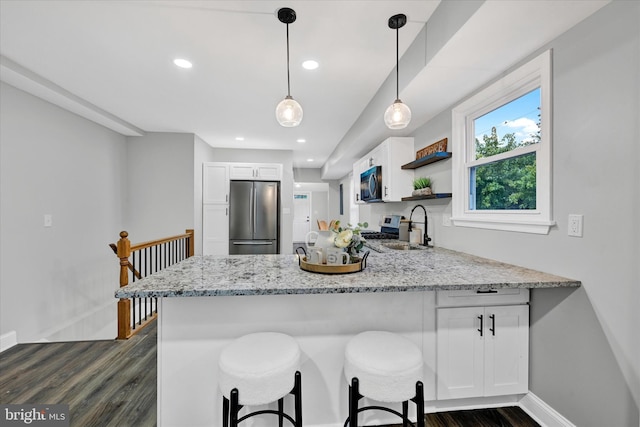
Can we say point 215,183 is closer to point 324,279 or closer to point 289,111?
point 289,111

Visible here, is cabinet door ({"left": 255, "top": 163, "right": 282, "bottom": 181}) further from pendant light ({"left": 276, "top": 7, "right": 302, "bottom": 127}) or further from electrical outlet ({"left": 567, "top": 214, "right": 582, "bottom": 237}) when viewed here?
electrical outlet ({"left": 567, "top": 214, "right": 582, "bottom": 237})

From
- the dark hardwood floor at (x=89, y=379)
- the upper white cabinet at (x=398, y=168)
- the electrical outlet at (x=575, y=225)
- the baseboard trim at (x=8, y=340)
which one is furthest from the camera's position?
the upper white cabinet at (x=398, y=168)

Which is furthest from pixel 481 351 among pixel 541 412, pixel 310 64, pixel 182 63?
pixel 182 63

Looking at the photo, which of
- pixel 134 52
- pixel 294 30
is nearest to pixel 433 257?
pixel 294 30

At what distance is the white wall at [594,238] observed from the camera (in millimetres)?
1181

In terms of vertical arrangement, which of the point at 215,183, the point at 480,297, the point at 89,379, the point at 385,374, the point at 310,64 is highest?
the point at 310,64

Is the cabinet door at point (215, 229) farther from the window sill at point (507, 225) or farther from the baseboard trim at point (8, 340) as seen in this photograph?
the window sill at point (507, 225)

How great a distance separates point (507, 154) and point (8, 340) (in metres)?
4.46

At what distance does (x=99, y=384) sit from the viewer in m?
1.98

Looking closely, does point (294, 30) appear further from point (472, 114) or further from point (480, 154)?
point (480, 154)

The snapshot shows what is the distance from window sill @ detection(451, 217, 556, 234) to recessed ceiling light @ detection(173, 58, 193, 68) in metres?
2.66

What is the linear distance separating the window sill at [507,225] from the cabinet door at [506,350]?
0.47m

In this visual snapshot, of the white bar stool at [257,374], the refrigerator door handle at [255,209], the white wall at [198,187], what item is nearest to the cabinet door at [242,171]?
the refrigerator door handle at [255,209]

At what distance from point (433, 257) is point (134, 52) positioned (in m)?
2.83
